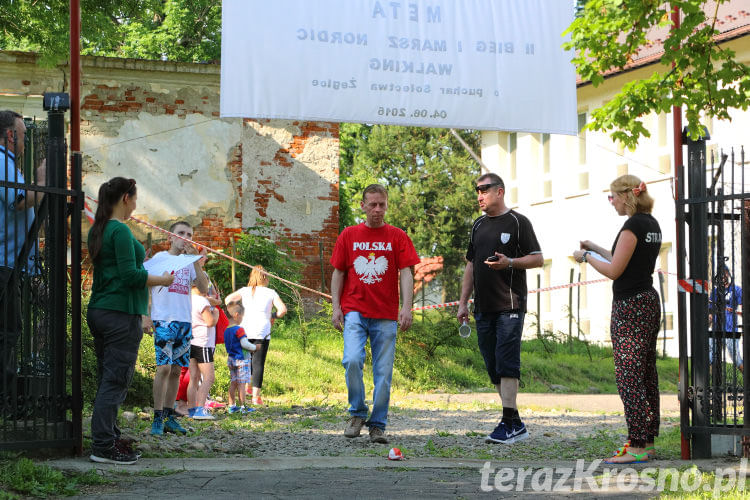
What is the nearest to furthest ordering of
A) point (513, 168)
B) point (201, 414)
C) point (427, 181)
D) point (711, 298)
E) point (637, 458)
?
point (637, 458), point (711, 298), point (201, 414), point (513, 168), point (427, 181)

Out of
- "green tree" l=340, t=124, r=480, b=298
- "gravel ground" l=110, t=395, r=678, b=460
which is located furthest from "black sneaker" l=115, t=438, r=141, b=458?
"green tree" l=340, t=124, r=480, b=298

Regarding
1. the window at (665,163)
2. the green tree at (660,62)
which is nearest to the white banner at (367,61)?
the green tree at (660,62)

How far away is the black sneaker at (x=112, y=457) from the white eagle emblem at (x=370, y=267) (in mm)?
2514

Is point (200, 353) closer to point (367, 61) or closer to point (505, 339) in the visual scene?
point (367, 61)

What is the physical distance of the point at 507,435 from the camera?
828 cm

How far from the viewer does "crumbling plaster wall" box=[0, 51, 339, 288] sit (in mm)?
19609

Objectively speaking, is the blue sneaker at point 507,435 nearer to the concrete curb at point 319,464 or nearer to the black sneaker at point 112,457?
the concrete curb at point 319,464

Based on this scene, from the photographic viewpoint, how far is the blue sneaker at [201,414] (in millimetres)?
10148

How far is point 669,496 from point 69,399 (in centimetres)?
408

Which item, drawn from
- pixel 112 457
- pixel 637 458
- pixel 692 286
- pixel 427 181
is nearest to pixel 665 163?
pixel 692 286

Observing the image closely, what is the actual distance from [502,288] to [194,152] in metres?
12.9

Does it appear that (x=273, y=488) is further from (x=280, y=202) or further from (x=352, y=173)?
(x=352, y=173)

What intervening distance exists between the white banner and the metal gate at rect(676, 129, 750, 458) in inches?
124

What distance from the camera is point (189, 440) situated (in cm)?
808
